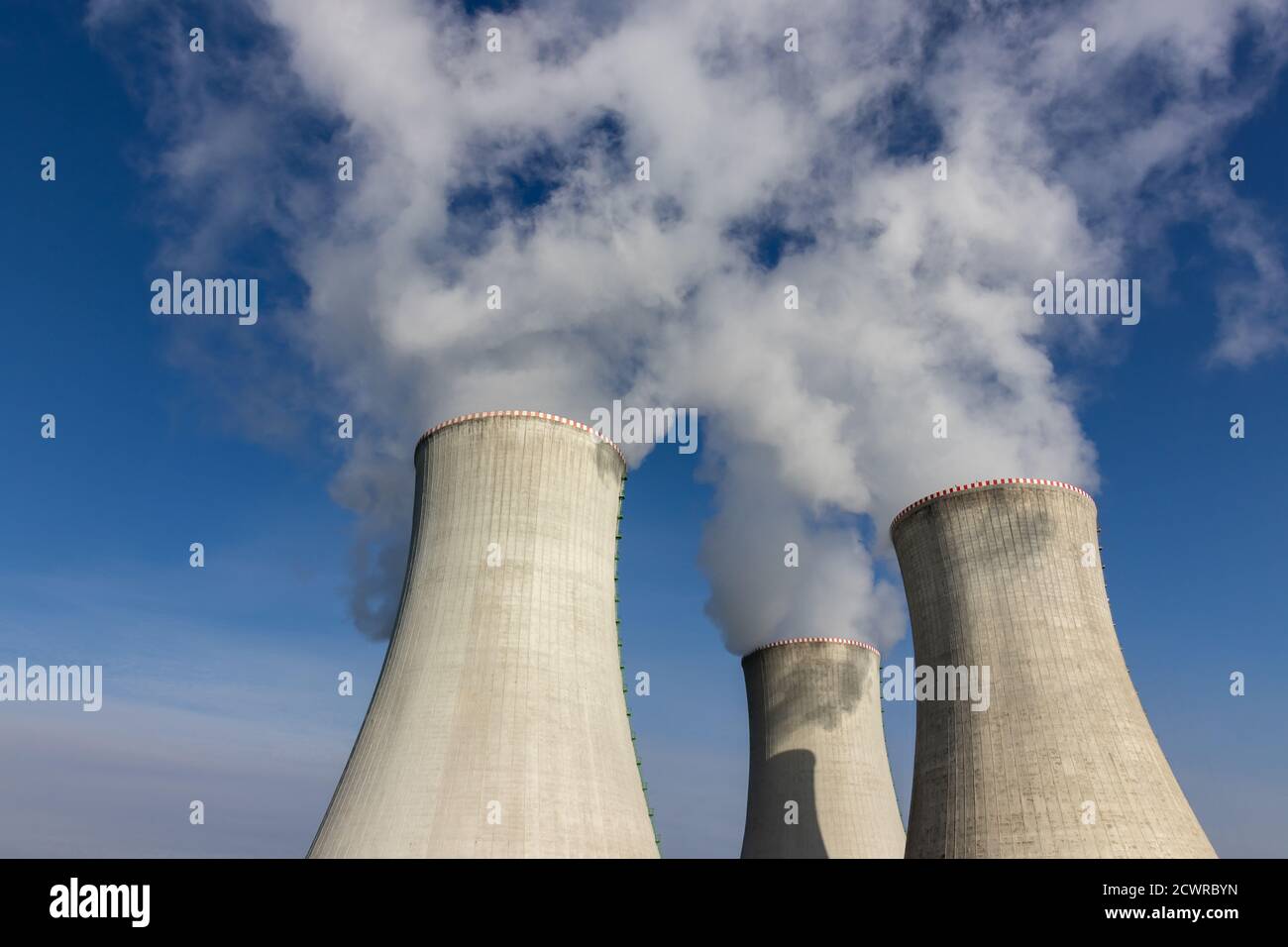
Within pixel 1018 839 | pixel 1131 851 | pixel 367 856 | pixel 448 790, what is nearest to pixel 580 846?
pixel 448 790

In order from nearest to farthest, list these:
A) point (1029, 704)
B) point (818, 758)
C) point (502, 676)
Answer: point (502, 676)
point (1029, 704)
point (818, 758)

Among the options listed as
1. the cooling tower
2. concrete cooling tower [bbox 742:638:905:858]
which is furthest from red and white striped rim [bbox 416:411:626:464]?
concrete cooling tower [bbox 742:638:905:858]

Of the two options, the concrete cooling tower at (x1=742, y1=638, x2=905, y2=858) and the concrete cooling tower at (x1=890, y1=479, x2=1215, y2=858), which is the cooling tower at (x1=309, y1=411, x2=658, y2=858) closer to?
the concrete cooling tower at (x1=890, y1=479, x2=1215, y2=858)

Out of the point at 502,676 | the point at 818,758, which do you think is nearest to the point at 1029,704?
the point at 502,676

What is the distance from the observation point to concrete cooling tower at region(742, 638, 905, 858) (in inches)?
899

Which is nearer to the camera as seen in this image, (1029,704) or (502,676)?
(502,676)

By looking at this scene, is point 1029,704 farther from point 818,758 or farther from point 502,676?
point 818,758

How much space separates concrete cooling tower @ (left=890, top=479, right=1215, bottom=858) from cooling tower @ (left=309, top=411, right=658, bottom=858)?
15.4 feet

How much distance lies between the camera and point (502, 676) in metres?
13.4

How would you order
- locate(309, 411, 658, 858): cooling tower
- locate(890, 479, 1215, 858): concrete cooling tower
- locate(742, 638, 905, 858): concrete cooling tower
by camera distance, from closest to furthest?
locate(309, 411, 658, 858): cooling tower
locate(890, 479, 1215, 858): concrete cooling tower
locate(742, 638, 905, 858): concrete cooling tower

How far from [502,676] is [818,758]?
12.6 meters

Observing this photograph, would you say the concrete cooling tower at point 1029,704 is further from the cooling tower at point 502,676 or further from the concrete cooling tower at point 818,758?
the concrete cooling tower at point 818,758

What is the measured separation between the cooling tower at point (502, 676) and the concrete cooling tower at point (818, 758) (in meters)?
10.00

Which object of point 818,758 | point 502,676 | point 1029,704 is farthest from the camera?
point 818,758
